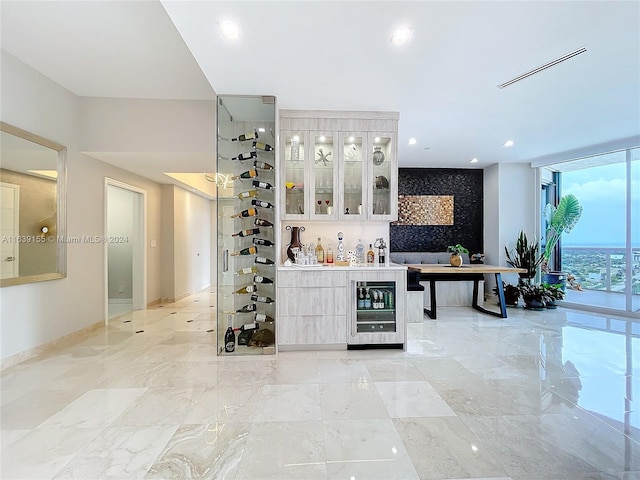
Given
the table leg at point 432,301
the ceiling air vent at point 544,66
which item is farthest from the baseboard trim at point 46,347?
the ceiling air vent at point 544,66

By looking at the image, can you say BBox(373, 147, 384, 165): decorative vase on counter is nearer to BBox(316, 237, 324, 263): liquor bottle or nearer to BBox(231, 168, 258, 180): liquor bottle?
BBox(316, 237, 324, 263): liquor bottle

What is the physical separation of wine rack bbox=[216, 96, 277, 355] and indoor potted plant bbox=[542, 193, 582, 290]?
5382mm

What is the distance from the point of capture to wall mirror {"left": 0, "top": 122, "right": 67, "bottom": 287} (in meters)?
2.87

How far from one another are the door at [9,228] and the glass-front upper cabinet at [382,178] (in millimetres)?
3802

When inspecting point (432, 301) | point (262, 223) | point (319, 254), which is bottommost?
point (432, 301)

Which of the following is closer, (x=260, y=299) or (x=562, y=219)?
(x=260, y=299)

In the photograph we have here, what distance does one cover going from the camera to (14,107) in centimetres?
300

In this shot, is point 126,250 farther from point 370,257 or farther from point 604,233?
point 604,233

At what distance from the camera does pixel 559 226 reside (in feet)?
17.8

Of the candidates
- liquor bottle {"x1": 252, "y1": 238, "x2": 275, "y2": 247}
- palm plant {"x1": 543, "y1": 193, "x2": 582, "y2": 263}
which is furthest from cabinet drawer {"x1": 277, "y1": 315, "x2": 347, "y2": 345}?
palm plant {"x1": 543, "y1": 193, "x2": 582, "y2": 263}

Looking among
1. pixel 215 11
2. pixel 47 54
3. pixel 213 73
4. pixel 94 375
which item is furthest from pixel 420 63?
pixel 94 375

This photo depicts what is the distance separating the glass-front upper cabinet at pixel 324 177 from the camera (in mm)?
3451

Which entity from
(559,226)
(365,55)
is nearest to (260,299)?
(365,55)

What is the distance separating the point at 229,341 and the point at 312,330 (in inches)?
37.4
